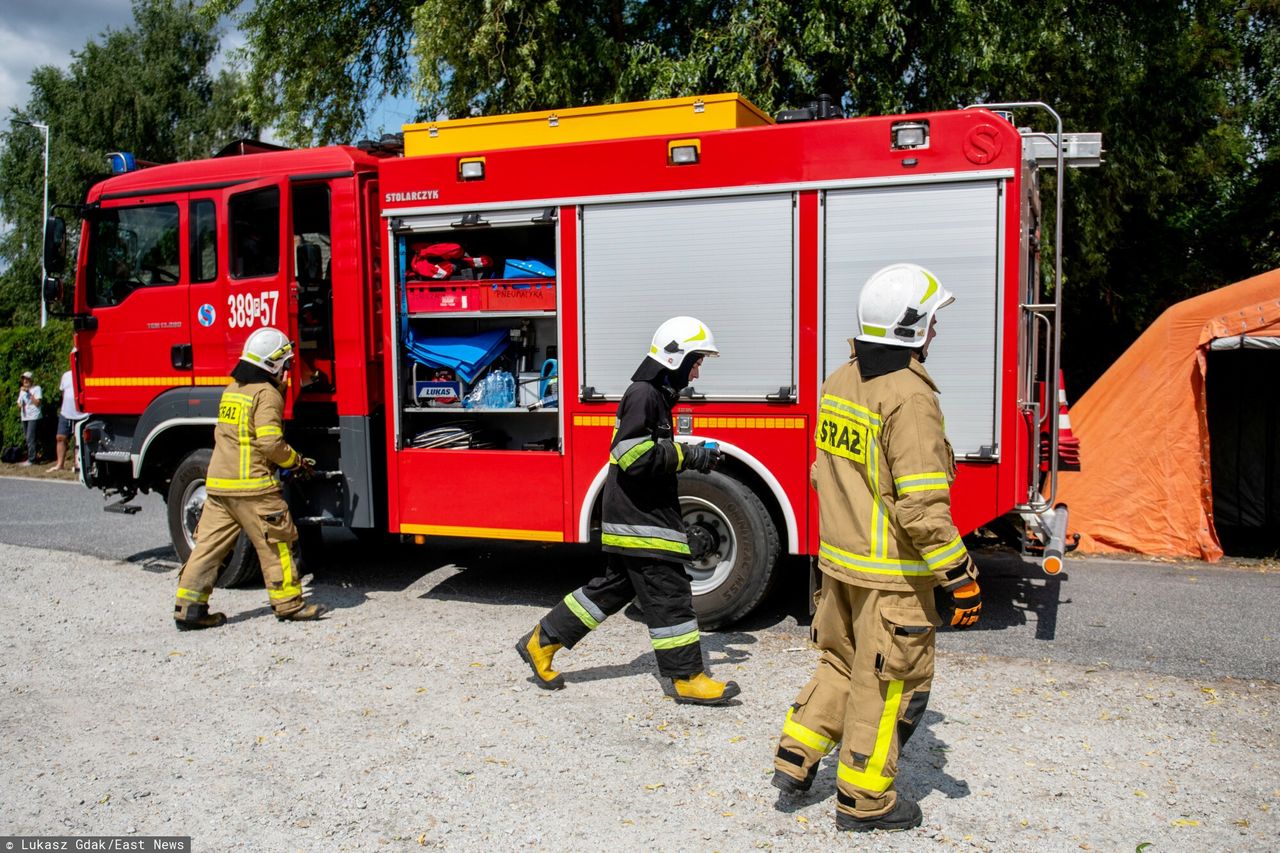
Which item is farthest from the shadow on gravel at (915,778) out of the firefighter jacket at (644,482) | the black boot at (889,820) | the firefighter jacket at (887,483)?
the firefighter jacket at (644,482)

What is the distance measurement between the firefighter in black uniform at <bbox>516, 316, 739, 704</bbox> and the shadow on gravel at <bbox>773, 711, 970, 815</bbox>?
0.88 metres

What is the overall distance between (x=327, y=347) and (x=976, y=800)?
5259 millimetres

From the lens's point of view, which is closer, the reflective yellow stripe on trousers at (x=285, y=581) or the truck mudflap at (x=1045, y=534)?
the truck mudflap at (x=1045, y=534)

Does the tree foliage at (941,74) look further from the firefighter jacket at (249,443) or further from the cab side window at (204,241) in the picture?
the firefighter jacket at (249,443)

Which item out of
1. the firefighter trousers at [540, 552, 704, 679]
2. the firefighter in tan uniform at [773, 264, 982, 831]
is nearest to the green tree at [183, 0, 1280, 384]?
the firefighter trousers at [540, 552, 704, 679]

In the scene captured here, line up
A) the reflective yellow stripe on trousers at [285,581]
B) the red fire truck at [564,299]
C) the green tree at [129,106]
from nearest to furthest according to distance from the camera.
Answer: the red fire truck at [564,299] < the reflective yellow stripe on trousers at [285,581] < the green tree at [129,106]

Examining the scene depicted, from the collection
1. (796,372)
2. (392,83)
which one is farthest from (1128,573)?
(392,83)

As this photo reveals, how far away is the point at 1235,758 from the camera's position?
4.39 metres

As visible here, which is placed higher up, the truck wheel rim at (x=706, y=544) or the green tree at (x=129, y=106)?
the green tree at (x=129, y=106)

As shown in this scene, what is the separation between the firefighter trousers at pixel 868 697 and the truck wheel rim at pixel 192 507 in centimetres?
537

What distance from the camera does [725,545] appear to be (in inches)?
252

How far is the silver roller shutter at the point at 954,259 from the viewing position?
570 cm

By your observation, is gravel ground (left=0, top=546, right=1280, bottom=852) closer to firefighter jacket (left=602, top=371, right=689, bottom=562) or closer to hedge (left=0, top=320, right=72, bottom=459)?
firefighter jacket (left=602, top=371, right=689, bottom=562)

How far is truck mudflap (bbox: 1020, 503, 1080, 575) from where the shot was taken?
5902 mm
